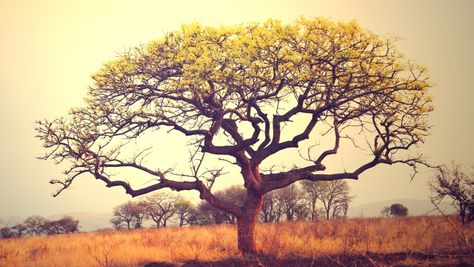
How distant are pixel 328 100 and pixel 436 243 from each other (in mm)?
5860

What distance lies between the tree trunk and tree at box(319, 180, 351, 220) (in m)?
39.8

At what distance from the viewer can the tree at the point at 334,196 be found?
51.4m

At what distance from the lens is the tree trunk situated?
39.5 ft

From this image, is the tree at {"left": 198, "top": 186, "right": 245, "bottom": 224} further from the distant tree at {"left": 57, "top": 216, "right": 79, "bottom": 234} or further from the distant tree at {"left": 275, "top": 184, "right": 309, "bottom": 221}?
the distant tree at {"left": 57, "top": 216, "right": 79, "bottom": 234}

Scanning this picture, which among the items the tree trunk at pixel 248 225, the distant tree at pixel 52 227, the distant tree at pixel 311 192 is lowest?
the distant tree at pixel 52 227

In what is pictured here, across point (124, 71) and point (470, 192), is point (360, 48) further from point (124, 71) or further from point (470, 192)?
point (470, 192)

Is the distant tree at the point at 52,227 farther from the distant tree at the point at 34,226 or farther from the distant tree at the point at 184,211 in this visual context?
the distant tree at the point at 184,211

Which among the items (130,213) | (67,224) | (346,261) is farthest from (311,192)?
(346,261)

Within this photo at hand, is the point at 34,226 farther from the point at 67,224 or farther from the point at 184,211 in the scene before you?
the point at 184,211

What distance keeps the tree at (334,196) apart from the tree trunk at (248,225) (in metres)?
39.8

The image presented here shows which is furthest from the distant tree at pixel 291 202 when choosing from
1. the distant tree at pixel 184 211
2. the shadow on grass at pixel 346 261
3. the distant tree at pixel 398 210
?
the shadow on grass at pixel 346 261

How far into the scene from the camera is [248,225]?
12.3 meters

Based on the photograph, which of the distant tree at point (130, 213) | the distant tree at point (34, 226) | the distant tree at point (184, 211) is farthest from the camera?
the distant tree at point (130, 213)

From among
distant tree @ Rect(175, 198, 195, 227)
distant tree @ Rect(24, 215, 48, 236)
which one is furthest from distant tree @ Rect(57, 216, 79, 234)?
distant tree @ Rect(175, 198, 195, 227)
